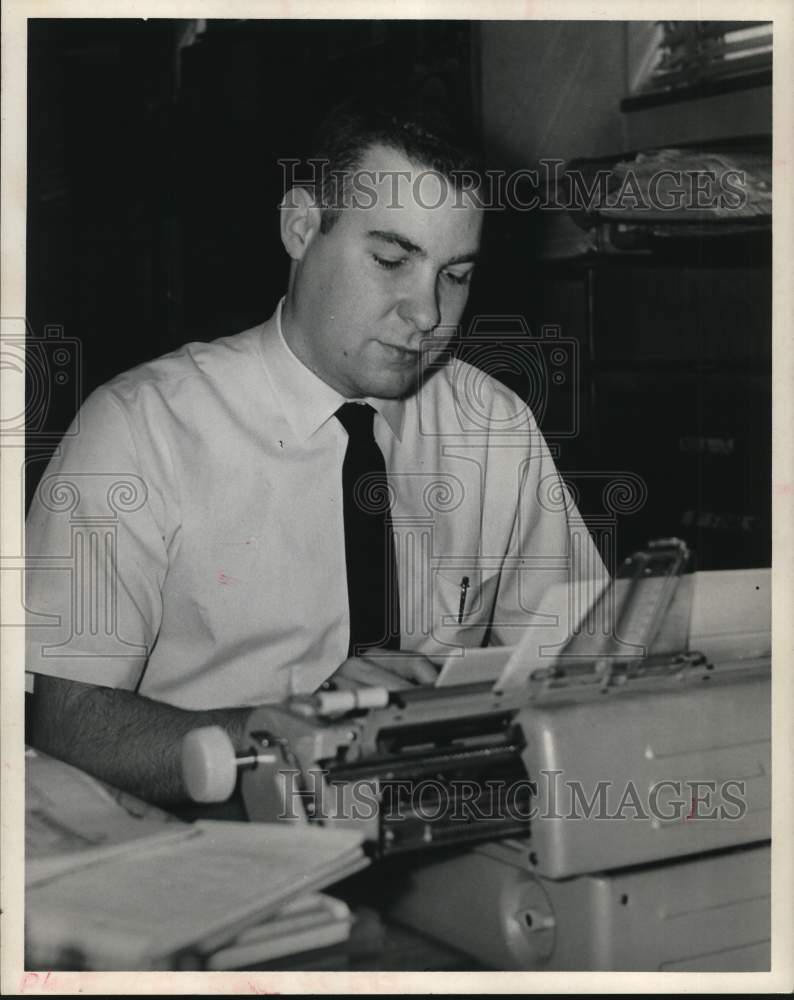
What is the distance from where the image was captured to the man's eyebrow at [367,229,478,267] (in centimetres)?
187

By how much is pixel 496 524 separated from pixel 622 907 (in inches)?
43.0

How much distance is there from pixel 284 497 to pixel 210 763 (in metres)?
0.83

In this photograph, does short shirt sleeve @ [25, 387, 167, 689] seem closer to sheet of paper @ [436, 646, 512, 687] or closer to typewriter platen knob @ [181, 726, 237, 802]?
typewriter platen knob @ [181, 726, 237, 802]

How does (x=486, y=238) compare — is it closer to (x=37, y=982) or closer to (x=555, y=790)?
(x=555, y=790)

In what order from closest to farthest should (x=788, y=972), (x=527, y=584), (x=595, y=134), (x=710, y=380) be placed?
1. (x=788, y=972)
2. (x=527, y=584)
3. (x=710, y=380)
4. (x=595, y=134)

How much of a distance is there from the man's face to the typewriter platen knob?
94cm

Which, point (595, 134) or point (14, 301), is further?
point (595, 134)

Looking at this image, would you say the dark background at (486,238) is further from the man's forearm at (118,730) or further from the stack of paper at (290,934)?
the stack of paper at (290,934)

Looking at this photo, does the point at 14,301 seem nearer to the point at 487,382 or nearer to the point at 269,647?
the point at 269,647

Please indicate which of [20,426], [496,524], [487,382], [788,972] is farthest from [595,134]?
[788,972]

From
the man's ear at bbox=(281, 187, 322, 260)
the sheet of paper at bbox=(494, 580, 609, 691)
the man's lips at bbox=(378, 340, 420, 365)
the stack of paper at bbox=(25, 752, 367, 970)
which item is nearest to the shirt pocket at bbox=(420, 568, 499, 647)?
Answer: the man's lips at bbox=(378, 340, 420, 365)

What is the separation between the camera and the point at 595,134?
3.02m

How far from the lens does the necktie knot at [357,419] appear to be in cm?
199

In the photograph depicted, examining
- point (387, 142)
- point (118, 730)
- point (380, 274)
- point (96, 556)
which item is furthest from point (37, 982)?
point (387, 142)
